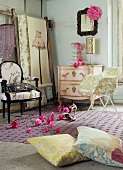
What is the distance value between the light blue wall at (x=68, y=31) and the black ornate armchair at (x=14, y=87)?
1.74m

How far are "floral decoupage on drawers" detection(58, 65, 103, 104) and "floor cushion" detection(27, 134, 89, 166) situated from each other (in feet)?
9.77

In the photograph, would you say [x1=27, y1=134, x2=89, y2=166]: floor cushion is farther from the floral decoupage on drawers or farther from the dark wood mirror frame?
the dark wood mirror frame

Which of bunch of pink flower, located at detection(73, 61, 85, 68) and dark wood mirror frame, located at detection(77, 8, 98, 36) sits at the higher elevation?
dark wood mirror frame, located at detection(77, 8, 98, 36)

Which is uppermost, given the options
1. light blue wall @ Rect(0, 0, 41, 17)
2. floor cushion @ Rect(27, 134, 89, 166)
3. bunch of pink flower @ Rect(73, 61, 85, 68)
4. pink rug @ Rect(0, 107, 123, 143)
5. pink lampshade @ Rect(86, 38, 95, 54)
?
light blue wall @ Rect(0, 0, 41, 17)

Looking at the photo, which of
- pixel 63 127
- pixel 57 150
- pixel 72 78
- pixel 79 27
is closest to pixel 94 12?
pixel 79 27

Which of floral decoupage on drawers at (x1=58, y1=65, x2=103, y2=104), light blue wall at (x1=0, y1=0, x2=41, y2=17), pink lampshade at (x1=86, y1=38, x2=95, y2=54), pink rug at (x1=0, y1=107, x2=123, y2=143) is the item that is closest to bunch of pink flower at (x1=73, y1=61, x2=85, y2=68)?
floral decoupage on drawers at (x1=58, y1=65, x2=103, y2=104)

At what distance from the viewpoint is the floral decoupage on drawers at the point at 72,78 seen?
568cm

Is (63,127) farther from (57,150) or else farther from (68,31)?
(68,31)

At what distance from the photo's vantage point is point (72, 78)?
229 inches

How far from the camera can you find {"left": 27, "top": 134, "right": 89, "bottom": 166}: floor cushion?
7.86ft

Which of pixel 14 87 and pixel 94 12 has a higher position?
pixel 94 12

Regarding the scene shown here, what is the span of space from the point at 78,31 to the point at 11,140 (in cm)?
366

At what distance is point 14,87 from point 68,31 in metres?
2.48

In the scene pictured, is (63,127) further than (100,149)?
Yes
